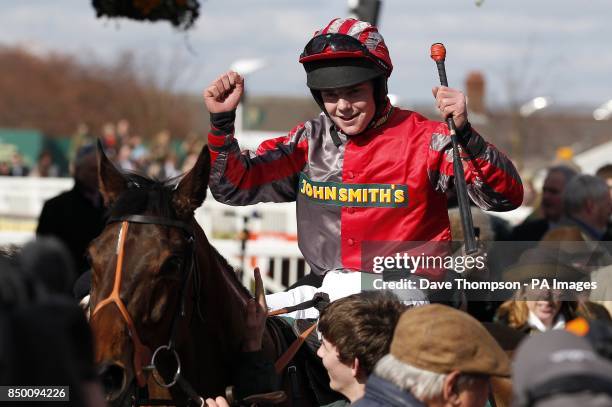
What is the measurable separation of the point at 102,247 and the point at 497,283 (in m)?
1.83

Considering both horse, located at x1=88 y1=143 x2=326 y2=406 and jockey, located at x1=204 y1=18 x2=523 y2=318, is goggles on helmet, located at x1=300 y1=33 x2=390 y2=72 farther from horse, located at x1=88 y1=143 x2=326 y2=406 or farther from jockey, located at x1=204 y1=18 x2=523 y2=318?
horse, located at x1=88 y1=143 x2=326 y2=406

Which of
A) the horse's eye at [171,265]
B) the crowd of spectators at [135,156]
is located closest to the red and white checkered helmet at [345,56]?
the horse's eye at [171,265]

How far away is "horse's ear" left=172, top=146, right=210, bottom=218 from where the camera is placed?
451 cm

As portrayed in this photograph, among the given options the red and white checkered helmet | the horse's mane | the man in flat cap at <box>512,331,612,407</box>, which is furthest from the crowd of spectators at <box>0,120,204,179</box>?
the man in flat cap at <box>512,331,612,407</box>

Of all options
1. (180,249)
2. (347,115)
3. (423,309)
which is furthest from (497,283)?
(423,309)

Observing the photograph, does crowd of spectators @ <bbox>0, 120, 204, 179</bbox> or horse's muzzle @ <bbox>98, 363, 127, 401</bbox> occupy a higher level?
crowd of spectators @ <bbox>0, 120, 204, 179</bbox>

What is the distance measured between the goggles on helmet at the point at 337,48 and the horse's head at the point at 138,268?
2.39 feet

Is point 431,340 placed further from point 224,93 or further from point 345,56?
point 224,93

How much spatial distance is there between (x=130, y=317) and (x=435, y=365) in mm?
1392

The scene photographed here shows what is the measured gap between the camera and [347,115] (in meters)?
4.91

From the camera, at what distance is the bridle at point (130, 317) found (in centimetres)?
414

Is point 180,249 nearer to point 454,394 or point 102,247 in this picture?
point 102,247

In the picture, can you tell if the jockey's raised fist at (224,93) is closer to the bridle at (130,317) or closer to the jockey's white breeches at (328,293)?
the bridle at (130,317)

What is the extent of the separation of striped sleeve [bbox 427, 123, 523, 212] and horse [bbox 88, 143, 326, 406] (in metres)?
0.95
